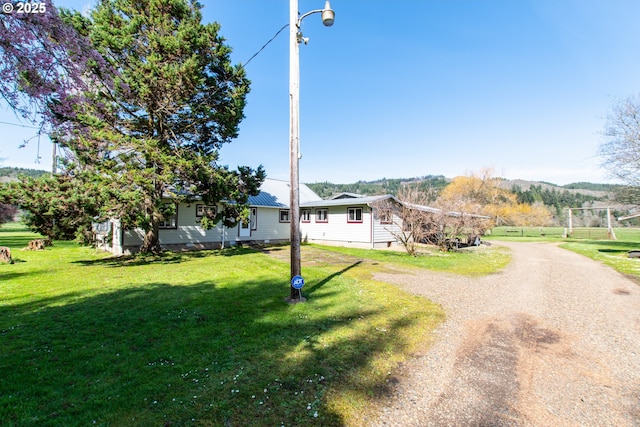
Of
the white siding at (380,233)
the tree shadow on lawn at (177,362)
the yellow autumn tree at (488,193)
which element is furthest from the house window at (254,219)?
the yellow autumn tree at (488,193)

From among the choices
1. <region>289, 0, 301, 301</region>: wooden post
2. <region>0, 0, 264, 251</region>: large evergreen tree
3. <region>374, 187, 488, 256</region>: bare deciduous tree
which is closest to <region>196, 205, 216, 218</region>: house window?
<region>0, 0, 264, 251</region>: large evergreen tree

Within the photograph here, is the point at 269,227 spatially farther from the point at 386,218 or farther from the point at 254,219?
the point at 386,218

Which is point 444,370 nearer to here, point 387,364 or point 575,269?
point 387,364

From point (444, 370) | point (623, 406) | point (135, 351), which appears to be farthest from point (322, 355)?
point (623, 406)

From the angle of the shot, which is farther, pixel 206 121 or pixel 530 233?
pixel 530 233

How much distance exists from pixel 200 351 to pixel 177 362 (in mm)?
366

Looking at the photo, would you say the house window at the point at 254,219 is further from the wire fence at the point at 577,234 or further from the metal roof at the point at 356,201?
the wire fence at the point at 577,234

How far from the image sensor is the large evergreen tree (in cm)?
1088

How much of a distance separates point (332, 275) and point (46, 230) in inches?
485

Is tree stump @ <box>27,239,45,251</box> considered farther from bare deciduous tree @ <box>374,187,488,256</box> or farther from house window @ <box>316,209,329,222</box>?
bare deciduous tree @ <box>374,187,488,256</box>

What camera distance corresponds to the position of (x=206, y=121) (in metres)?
13.5

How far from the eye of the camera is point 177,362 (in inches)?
144

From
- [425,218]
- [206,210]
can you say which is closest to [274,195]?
[206,210]

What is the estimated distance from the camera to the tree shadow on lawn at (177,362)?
2.70 m
